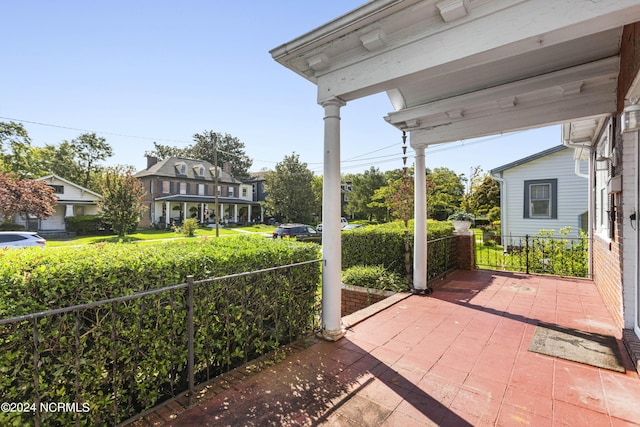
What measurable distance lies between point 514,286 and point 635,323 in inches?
102

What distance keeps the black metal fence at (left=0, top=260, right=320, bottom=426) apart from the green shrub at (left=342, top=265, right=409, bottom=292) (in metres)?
2.76

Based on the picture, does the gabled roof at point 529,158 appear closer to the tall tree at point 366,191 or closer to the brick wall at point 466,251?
the brick wall at point 466,251

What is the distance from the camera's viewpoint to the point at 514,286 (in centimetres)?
575

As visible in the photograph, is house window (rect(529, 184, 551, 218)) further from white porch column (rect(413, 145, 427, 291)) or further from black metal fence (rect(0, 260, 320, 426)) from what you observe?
black metal fence (rect(0, 260, 320, 426))

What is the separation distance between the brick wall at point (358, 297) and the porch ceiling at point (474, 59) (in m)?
3.10

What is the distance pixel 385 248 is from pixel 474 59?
4.36 meters

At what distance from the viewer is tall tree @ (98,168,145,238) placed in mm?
18094

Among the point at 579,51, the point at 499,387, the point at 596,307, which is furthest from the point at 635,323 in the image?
the point at 579,51

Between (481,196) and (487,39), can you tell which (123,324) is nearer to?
(487,39)

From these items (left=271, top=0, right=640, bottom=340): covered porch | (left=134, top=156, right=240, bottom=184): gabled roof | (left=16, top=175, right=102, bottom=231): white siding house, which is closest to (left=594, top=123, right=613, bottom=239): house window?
(left=271, top=0, right=640, bottom=340): covered porch

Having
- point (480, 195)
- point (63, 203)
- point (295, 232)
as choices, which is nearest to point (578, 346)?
point (295, 232)

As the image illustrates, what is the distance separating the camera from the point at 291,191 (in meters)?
29.0

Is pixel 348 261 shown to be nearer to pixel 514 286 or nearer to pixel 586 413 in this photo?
pixel 514 286

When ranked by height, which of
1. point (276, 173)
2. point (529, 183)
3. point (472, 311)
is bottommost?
point (472, 311)
